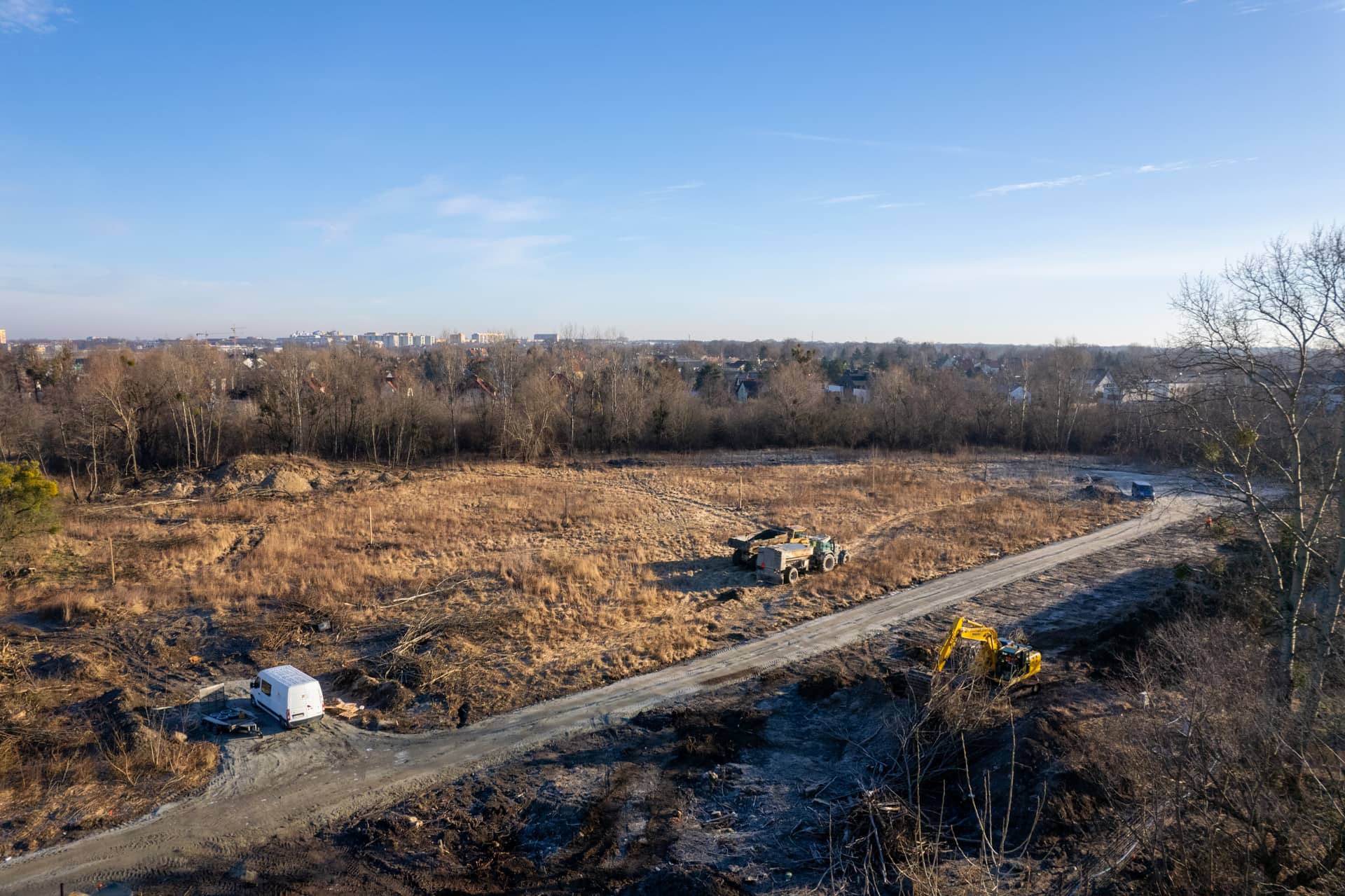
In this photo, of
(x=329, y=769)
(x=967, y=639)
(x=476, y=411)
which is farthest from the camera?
(x=476, y=411)

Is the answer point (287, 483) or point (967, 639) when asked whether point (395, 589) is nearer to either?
point (967, 639)

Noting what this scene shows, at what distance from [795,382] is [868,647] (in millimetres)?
41886

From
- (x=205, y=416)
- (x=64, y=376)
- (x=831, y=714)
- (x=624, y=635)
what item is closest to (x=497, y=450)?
(x=205, y=416)

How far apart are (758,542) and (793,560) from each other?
4.77ft

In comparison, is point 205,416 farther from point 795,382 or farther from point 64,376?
point 795,382

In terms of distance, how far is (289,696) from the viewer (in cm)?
1385


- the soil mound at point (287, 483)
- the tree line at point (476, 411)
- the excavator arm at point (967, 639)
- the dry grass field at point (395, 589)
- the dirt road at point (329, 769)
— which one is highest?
the tree line at point (476, 411)

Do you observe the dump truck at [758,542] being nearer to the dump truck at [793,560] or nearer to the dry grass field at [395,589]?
the dump truck at [793,560]

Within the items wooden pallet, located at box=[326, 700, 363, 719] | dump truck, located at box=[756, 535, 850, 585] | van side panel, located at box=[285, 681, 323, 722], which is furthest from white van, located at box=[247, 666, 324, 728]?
dump truck, located at box=[756, 535, 850, 585]

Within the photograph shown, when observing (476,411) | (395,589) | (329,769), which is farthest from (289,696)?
(476,411)

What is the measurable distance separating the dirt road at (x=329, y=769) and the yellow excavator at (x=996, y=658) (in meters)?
3.79

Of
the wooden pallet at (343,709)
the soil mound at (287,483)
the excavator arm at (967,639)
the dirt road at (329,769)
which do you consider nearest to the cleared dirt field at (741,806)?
the dirt road at (329,769)

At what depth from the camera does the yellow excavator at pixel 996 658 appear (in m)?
15.2

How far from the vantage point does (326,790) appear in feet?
39.9
